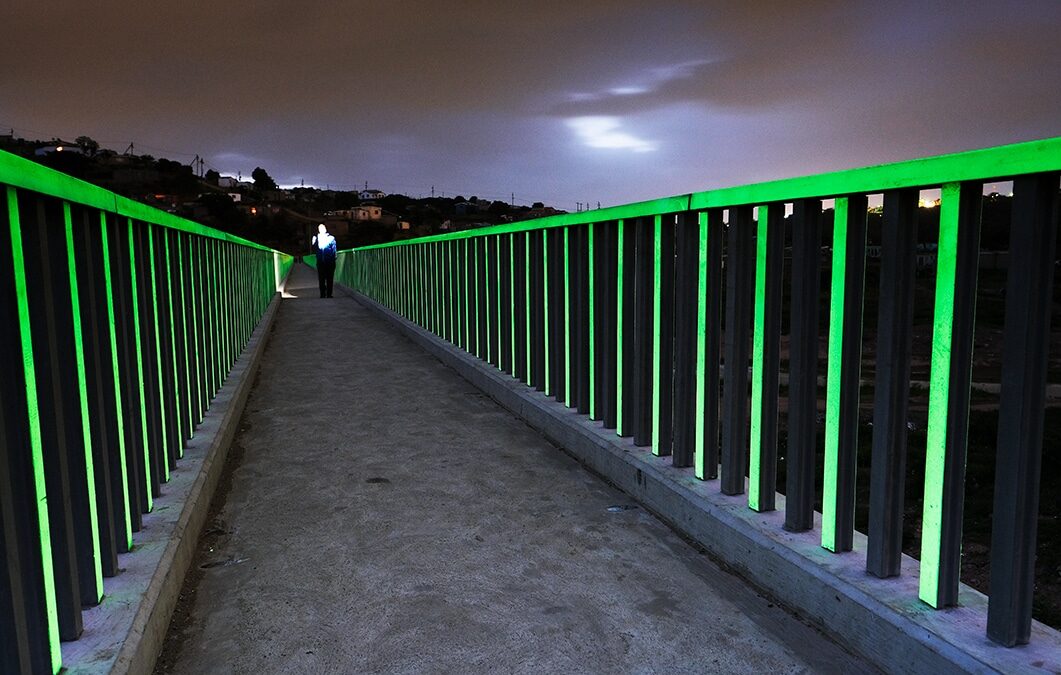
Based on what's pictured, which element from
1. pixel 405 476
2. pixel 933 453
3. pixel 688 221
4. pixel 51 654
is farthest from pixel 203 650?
pixel 688 221

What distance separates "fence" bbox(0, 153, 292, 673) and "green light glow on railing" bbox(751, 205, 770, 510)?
247cm

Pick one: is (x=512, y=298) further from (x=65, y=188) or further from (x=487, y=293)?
(x=65, y=188)

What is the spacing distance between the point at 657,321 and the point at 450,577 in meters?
1.83

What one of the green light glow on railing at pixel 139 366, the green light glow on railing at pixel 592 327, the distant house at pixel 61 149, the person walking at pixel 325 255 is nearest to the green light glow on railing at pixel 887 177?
the green light glow on railing at pixel 592 327

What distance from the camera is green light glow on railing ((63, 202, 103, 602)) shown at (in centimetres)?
243

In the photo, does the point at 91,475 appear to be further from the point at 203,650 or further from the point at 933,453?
the point at 933,453

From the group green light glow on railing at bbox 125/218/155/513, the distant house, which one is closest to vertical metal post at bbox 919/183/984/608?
green light glow on railing at bbox 125/218/155/513

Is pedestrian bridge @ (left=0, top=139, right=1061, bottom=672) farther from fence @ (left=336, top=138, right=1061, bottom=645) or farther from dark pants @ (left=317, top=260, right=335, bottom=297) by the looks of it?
dark pants @ (left=317, top=260, right=335, bottom=297)

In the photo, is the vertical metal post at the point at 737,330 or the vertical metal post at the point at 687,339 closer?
the vertical metal post at the point at 737,330

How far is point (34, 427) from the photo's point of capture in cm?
207

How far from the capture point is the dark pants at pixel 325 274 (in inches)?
835

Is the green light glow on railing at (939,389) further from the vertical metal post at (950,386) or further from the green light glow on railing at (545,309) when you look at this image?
the green light glow on railing at (545,309)

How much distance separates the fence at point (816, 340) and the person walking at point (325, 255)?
1529 centimetres

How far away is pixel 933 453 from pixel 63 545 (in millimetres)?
2587
